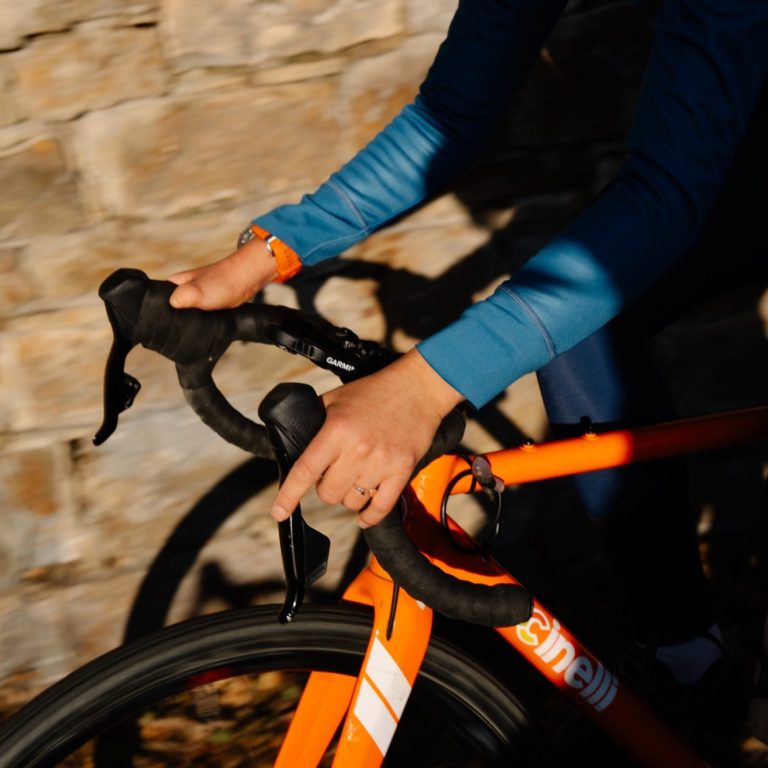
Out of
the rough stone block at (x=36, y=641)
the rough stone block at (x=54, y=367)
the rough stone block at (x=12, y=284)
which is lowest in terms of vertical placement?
the rough stone block at (x=36, y=641)

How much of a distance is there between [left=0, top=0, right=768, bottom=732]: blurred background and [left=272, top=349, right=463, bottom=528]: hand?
86 centimetres

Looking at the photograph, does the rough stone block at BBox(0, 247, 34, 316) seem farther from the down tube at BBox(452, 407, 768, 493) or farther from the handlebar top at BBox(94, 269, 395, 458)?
the down tube at BBox(452, 407, 768, 493)

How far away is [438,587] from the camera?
1144 mm

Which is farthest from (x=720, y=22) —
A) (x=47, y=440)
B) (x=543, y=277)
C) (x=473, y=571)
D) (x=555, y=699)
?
(x=555, y=699)

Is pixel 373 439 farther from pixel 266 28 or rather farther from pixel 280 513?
pixel 266 28

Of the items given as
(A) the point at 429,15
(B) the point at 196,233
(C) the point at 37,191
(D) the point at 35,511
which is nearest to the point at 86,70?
(C) the point at 37,191

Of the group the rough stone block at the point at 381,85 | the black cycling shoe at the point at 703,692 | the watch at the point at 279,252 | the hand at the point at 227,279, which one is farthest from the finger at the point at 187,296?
the black cycling shoe at the point at 703,692

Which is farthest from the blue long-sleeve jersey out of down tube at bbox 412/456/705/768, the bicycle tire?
the bicycle tire

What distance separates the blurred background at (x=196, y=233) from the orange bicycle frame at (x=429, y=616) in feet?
2.49

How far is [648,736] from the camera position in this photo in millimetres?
1536

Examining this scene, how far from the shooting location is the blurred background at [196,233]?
170 cm

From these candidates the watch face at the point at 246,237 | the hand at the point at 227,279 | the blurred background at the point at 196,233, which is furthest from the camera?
the blurred background at the point at 196,233

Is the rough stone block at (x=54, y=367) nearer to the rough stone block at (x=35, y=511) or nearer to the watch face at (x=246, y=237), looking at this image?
the rough stone block at (x=35, y=511)

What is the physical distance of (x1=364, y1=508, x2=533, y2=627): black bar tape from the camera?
3.65 feet
